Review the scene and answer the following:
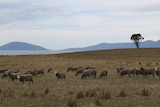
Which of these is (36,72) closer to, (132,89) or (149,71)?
(149,71)

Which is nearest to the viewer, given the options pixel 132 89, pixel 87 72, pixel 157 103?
pixel 157 103

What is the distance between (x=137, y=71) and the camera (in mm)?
30203

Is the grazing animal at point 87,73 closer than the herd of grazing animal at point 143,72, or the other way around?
the grazing animal at point 87,73

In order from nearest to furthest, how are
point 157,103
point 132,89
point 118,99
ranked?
point 157,103 → point 118,99 → point 132,89

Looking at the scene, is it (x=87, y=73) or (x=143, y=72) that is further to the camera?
(x=143, y=72)

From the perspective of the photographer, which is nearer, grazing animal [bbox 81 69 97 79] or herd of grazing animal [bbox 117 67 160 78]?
grazing animal [bbox 81 69 97 79]

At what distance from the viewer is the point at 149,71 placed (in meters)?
30.0

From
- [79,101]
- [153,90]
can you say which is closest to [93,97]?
[79,101]

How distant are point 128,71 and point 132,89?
9413mm

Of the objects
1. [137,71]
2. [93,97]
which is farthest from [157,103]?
[137,71]

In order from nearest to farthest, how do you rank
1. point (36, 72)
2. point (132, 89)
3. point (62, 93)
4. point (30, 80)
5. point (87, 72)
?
point (62, 93)
point (132, 89)
point (30, 80)
point (87, 72)
point (36, 72)

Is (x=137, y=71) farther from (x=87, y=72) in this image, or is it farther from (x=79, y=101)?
(x=79, y=101)

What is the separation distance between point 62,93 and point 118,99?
378 cm

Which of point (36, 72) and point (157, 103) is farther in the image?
point (36, 72)
